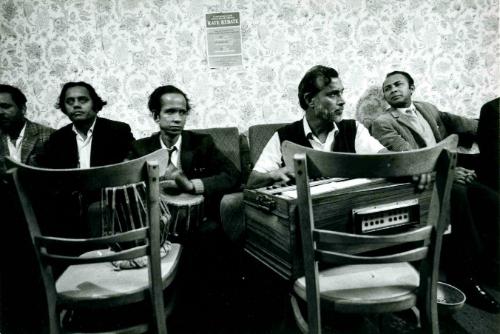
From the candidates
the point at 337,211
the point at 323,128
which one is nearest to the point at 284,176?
the point at 337,211

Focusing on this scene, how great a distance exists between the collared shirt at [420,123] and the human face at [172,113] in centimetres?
181

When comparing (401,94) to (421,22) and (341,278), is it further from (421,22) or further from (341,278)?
(341,278)

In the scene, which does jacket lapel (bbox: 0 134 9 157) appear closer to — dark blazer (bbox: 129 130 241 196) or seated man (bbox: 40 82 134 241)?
seated man (bbox: 40 82 134 241)

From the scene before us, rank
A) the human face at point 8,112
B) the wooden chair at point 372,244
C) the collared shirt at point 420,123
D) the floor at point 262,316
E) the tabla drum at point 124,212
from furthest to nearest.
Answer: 1. the collared shirt at point 420,123
2. the human face at point 8,112
3. the floor at point 262,316
4. the tabla drum at point 124,212
5. the wooden chair at point 372,244

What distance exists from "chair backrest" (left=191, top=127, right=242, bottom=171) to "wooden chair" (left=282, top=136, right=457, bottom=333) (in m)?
1.62

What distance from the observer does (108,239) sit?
3.20 ft

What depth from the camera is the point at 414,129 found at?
2672 mm

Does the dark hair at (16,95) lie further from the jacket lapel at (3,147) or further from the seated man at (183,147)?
the seated man at (183,147)

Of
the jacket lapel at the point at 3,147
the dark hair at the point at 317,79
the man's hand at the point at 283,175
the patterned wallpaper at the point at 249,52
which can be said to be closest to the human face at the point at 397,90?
the patterned wallpaper at the point at 249,52

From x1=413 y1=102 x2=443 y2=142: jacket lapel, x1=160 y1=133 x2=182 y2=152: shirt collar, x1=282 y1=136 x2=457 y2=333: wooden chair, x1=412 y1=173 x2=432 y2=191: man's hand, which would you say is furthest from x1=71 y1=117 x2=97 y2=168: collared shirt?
x1=413 y1=102 x2=443 y2=142: jacket lapel

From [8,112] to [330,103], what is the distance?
2.33 metres

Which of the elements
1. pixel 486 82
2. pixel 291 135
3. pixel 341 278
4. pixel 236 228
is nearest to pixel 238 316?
pixel 236 228

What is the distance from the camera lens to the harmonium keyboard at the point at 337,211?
1146 millimetres

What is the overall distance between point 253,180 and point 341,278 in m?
0.80
